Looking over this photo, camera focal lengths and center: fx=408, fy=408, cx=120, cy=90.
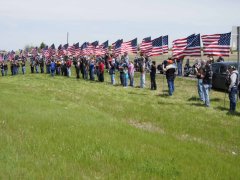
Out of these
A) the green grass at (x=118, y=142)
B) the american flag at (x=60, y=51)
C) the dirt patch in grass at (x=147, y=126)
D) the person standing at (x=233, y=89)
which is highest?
the american flag at (x=60, y=51)

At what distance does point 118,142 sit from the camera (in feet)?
31.4

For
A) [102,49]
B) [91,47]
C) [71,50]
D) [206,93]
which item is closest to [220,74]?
[206,93]

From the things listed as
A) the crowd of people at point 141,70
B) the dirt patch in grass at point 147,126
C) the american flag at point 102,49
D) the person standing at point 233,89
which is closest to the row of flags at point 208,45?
the crowd of people at point 141,70

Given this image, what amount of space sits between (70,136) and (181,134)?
11.7 ft

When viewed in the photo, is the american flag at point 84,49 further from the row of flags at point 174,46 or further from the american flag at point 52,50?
the american flag at point 52,50

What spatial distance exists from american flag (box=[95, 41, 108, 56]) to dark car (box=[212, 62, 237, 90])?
14.6 m

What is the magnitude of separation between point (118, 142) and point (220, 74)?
51.4 ft

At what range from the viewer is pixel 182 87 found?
2573 centimetres

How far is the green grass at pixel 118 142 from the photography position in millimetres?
7266

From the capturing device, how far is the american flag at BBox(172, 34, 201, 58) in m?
20.9

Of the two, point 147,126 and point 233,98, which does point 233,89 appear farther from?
point 147,126

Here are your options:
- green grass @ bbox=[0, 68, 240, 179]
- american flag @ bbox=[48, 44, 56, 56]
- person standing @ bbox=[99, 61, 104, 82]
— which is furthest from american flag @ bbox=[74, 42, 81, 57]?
green grass @ bbox=[0, 68, 240, 179]

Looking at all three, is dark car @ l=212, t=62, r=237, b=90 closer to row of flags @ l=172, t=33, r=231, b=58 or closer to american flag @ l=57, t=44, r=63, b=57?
row of flags @ l=172, t=33, r=231, b=58

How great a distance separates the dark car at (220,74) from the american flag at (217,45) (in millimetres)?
2964
